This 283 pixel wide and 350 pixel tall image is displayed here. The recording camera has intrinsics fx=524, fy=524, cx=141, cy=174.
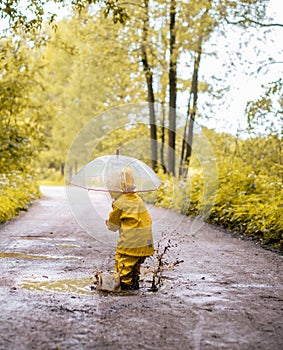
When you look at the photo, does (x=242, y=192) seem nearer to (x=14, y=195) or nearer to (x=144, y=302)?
(x=14, y=195)

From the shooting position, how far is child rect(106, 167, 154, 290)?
6004 mm

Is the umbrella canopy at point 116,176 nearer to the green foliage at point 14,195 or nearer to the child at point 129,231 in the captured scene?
the child at point 129,231

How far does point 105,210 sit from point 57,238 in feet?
23.2

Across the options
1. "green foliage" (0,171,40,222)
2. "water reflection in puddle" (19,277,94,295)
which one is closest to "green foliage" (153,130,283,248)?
"water reflection in puddle" (19,277,94,295)

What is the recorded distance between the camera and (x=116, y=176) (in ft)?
20.8

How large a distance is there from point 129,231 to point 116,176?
0.71 meters

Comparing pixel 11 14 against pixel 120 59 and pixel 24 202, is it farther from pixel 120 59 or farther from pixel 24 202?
pixel 120 59

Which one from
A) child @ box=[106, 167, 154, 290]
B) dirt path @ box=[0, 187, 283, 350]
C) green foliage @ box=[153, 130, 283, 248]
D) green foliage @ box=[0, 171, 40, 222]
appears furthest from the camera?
green foliage @ box=[0, 171, 40, 222]

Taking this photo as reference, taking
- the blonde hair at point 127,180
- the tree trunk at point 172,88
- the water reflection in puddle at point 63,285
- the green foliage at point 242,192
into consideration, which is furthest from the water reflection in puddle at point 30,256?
the tree trunk at point 172,88

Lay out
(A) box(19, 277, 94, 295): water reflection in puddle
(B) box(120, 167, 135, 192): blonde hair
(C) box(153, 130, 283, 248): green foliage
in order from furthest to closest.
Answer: (C) box(153, 130, 283, 248): green foliage → (B) box(120, 167, 135, 192): blonde hair → (A) box(19, 277, 94, 295): water reflection in puddle

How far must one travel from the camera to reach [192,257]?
856 centimetres

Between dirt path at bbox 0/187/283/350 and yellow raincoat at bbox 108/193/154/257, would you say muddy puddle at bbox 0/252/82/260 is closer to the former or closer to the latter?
dirt path at bbox 0/187/283/350

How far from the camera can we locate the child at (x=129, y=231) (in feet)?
19.7

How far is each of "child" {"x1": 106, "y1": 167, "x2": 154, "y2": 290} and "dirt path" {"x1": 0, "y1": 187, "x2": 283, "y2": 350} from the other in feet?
0.86
